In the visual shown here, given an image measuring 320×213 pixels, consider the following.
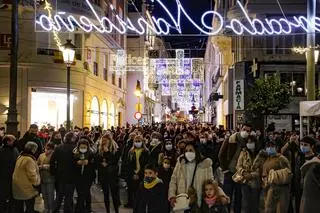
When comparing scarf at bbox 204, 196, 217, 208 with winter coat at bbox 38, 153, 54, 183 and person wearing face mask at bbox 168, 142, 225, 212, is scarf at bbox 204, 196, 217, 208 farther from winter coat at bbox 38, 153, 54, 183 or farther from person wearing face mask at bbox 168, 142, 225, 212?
winter coat at bbox 38, 153, 54, 183

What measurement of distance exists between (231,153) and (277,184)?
7.41 feet

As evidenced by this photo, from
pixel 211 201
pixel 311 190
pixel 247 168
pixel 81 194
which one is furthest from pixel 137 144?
pixel 311 190

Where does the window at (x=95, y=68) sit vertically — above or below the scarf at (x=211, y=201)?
above

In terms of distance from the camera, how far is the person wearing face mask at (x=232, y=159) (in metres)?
11.6

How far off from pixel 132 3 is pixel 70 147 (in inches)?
1739

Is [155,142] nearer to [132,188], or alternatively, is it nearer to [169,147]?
[169,147]

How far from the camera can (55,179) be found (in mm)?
11586

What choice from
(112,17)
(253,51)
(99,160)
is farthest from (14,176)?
(112,17)

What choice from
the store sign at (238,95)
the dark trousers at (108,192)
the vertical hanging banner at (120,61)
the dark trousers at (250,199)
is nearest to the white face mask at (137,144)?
the dark trousers at (108,192)

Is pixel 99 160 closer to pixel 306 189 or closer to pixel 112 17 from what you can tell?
pixel 306 189

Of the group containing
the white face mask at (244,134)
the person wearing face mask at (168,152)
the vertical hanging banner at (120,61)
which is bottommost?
the person wearing face mask at (168,152)

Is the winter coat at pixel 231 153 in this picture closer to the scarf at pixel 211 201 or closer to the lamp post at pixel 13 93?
the scarf at pixel 211 201

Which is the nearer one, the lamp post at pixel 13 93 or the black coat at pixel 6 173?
the black coat at pixel 6 173

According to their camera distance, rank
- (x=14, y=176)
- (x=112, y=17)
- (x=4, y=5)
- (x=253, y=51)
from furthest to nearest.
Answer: (x=112, y=17) < (x=253, y=51) < (x=4, y=5) < (x=14, y=176)
